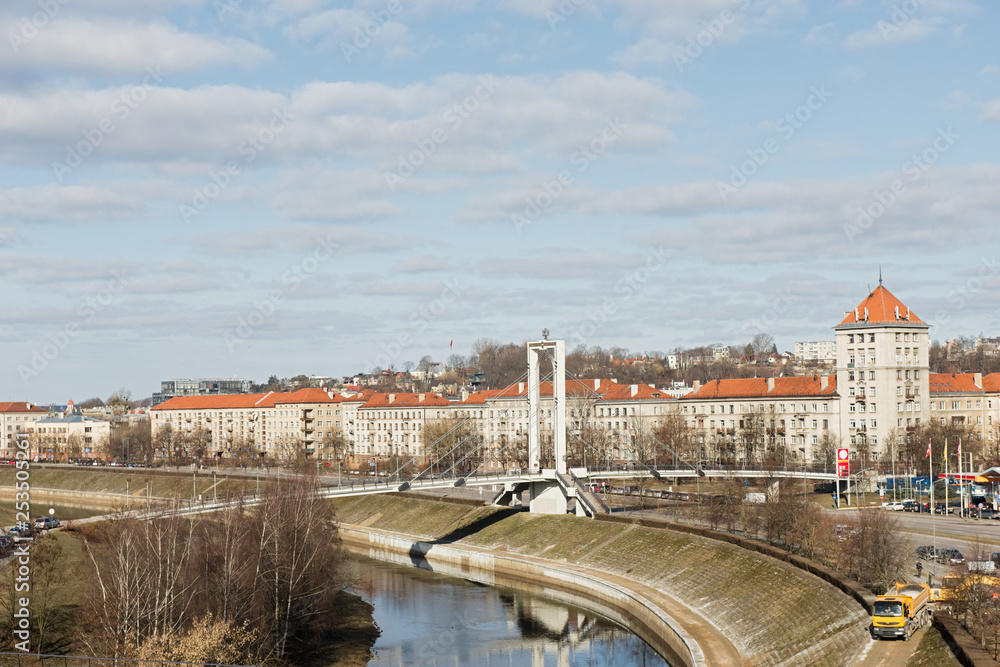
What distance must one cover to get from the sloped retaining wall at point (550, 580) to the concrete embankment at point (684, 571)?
0.30 m

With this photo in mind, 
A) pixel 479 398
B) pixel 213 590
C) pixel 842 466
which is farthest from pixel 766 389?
pixel 213 590

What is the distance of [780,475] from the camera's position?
309 feet

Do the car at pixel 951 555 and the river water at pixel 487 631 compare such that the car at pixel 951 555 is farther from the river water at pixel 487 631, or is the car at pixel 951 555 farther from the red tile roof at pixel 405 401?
the red tile roof at pixel 405 401

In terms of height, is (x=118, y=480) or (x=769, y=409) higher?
(x=769, y=409)

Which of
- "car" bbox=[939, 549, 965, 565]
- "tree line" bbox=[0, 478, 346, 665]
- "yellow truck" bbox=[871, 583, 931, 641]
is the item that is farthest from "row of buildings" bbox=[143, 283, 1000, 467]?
"yellow truck" bbox=[871, 583, 931, 641]

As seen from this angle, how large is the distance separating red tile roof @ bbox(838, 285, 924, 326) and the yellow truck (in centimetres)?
8019

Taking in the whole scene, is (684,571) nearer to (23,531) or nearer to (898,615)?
(898,615)

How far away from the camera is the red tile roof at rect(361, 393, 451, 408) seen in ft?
523

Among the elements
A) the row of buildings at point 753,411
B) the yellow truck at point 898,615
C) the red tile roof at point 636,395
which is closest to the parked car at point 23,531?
the row of buildings at point 753,411

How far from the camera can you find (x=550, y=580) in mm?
71188

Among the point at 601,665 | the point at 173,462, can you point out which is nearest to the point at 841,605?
the point at 601,665

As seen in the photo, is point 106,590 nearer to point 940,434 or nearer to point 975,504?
point 975,504

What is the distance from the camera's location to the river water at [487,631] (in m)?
52.2

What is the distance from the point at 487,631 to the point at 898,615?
24793 mm
